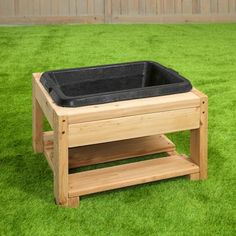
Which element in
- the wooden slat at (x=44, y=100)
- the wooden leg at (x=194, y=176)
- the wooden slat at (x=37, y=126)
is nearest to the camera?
the wooden slat at (x=44, y=100)

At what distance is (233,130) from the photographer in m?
2.35

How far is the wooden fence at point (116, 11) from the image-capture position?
5.34 metres

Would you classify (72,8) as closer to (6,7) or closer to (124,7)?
(124,7)

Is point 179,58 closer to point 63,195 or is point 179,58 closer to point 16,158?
point 16,158

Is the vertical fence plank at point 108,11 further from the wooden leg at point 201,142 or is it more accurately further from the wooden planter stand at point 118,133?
the wooden leg at point 201,142

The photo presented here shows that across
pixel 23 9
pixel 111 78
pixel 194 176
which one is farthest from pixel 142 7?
pixel 194 176

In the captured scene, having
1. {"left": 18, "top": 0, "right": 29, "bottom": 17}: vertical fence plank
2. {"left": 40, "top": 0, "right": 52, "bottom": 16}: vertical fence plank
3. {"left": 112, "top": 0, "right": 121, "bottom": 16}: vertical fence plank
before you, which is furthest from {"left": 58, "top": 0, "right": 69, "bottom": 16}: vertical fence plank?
{"left": 112, "top": 0, "right": 121, "bottom": 16}: vertical fence plank

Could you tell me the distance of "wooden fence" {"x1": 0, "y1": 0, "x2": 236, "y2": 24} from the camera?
5340mm

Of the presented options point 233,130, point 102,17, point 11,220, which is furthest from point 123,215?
point 102,17

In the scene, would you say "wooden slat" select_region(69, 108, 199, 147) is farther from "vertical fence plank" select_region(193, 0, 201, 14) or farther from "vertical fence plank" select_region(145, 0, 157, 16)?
"vertical fence plank" select_region(193, 0, 201, 14)

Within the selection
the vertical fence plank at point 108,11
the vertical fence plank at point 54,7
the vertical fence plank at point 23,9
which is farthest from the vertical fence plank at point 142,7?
the vertical fence plank at point 23,9

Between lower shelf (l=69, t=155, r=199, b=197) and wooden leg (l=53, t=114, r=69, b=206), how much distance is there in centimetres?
4

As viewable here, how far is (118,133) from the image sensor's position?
5.37 ft

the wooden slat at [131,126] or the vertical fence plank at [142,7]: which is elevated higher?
the vertical fence plank at [142,7]
